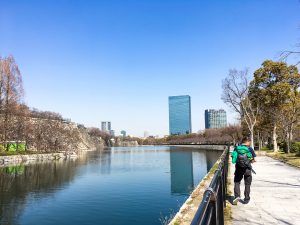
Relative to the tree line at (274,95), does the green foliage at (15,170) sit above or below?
below

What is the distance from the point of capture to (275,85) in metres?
35.9

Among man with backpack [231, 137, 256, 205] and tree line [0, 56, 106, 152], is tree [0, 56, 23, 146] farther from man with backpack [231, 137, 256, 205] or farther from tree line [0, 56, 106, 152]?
man with backpack [231, 137, 256, 205]

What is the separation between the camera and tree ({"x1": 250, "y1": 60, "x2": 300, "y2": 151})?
117 ft

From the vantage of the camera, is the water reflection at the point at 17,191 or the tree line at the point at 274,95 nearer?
the water reflection at the point at 17,191

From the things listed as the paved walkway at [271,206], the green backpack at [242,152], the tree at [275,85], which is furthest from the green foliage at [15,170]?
the tree at [275,85]

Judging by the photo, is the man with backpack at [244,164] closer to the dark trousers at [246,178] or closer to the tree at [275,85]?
the dark trousers at [246,178]

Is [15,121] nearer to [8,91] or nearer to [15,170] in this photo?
[8,91]

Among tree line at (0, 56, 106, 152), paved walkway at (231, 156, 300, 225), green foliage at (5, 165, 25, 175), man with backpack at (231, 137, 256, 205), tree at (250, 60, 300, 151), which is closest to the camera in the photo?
paved walkway at (231, 156, 300, 225)

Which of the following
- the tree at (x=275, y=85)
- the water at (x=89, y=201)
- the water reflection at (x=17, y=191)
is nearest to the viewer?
the water at (x=89, y=201)

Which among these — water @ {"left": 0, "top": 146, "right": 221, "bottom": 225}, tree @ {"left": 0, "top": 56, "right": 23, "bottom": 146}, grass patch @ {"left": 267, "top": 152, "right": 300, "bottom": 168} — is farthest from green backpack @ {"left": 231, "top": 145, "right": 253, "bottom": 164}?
tree @ {"left": 0, "top": 56, "right": 23, "bottom": 146}

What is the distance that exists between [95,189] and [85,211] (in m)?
6.55

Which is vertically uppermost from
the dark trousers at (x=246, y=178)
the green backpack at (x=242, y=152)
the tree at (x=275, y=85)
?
the tree at (x=275, y=85)

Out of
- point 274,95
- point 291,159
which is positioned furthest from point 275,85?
point 291,159

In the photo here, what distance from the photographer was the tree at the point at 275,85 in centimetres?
3572
